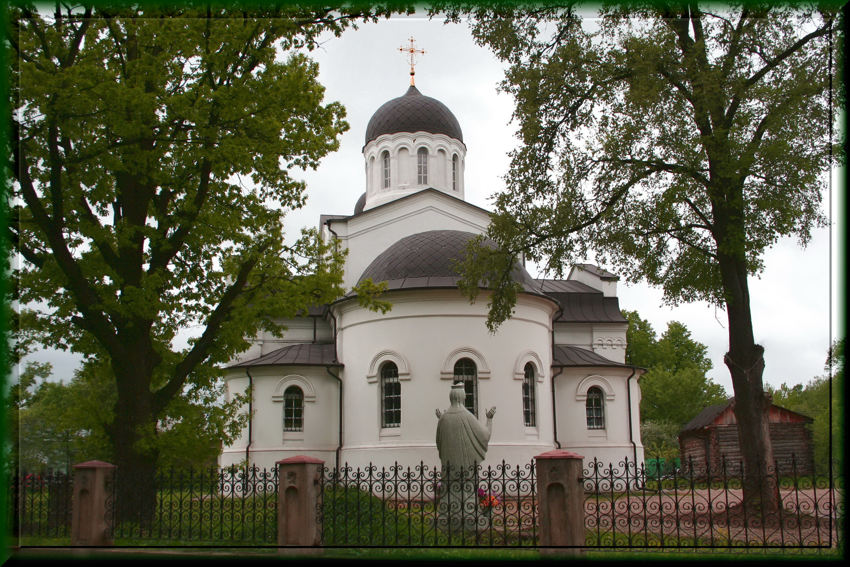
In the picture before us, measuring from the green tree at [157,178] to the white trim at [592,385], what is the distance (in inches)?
396

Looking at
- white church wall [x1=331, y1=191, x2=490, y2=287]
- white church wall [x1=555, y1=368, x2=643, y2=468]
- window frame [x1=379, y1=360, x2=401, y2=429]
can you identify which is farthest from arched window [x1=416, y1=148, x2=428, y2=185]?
window frame [x1=379, y1=360, x2=401, y2=429]

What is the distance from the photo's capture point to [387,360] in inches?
709

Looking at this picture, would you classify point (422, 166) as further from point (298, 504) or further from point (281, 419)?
point (298, 504)

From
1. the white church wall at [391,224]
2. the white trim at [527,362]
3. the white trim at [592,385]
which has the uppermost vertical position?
the white church wall at [391,224]

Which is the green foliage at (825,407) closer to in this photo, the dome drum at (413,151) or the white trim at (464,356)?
the white trim at (464,356)

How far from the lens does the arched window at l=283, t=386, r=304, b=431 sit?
64.2ft

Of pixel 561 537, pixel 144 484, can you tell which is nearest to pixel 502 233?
pixel 561 537

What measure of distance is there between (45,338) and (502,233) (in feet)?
24.2

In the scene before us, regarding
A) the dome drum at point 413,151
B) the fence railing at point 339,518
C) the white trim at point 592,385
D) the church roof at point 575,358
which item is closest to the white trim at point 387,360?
the church roof at point 575,358

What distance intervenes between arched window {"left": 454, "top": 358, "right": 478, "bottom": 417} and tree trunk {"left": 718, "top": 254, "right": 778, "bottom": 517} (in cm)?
697

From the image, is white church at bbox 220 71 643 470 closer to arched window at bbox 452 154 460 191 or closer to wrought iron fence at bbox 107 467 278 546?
arched window at bbox 452 154 460 191

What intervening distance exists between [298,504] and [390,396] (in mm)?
9057

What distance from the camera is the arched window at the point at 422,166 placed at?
24438mm

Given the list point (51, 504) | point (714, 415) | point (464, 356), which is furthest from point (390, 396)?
point (714, 415)
